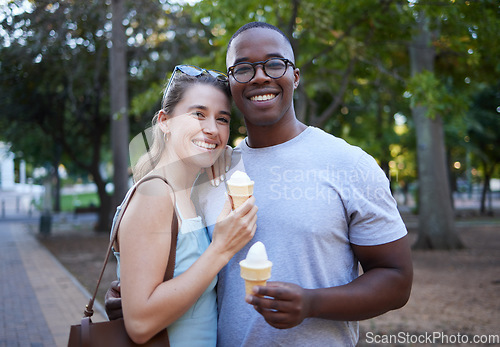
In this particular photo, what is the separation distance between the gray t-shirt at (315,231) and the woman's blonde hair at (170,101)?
0.55 m

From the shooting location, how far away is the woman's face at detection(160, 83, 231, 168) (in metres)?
2.23

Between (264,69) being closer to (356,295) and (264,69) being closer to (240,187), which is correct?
(240,187)

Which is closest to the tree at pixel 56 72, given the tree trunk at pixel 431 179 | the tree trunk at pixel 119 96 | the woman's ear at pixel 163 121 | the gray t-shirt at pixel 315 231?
the tree trunk at pixel 119 96

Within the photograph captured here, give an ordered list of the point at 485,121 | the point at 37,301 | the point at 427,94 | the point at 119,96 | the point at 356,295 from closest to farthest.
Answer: the point at 356,295, the point at 427,94, the point at 37,301, the point at 119,96, the point at 485,121

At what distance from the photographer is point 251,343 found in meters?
2.02

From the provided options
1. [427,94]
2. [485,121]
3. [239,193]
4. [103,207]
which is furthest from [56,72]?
[485,121]

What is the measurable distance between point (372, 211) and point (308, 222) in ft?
0.89

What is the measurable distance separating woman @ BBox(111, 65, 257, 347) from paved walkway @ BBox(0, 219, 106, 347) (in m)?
5.31

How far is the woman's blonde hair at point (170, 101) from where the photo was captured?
2.30 metres

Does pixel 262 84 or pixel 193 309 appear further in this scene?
pixel 262 84

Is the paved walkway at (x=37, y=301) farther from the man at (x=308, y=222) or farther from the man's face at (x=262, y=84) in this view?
the man's face at (x=262, y=84)

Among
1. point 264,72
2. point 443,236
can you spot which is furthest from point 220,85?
point 443,236

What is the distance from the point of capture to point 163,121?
237cm

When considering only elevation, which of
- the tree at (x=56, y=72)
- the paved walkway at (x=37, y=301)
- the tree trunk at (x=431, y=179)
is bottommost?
the paved walkway at (x=37, y=301)
